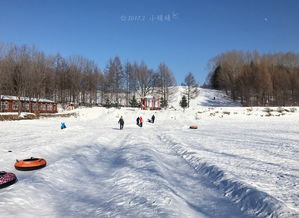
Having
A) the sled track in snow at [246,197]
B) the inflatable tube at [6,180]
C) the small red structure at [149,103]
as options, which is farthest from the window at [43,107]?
the sled track in snow at [246,197]

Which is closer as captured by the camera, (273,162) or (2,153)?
(273,162)

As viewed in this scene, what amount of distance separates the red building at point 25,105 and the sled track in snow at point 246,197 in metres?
41.1

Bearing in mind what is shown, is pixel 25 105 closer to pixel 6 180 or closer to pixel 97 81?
pixel 97 81

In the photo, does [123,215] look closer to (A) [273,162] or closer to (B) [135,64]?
(A) [273,162]

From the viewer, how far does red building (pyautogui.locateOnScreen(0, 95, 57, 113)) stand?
40506 millimetres

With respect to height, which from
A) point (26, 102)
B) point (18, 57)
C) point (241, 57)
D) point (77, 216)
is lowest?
point (77, 216)

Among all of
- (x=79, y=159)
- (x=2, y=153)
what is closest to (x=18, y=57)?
(x=2, y=153)

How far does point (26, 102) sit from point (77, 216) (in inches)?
1924

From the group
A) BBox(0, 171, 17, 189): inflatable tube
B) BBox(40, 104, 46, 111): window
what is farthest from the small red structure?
BBox(0, 171, 17, 189): inflatable tube

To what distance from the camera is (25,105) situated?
45.3 m

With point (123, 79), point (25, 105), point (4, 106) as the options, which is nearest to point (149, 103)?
point (123, 79)

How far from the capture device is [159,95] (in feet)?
210

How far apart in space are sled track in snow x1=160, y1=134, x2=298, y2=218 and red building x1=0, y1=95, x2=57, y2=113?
4107 centimetres

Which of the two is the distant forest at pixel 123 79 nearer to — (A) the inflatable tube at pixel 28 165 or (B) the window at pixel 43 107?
(B) the window at pixel 43 107
